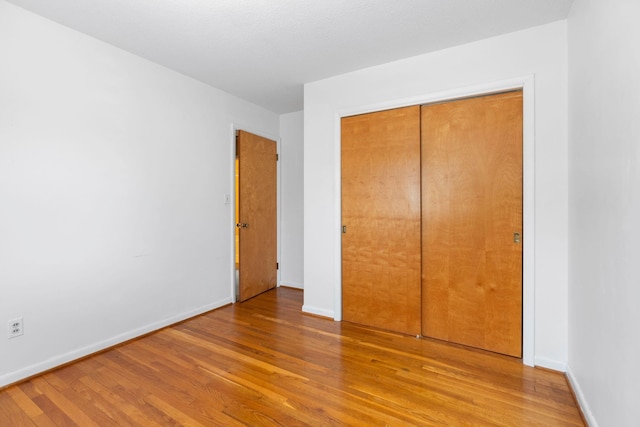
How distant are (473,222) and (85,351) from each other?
10.6 ft

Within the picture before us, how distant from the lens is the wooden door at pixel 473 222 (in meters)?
2.29

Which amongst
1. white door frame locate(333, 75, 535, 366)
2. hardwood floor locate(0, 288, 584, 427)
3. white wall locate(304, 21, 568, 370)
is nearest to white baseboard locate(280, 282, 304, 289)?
white wall locate(304, 21, 568, 370)

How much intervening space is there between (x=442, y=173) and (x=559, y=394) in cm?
168

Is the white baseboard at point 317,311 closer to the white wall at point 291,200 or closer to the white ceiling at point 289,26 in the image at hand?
the white wall at point 291,200

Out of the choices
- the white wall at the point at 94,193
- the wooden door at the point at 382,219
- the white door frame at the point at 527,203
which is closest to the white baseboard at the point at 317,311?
the wooden door at the point at 382,219

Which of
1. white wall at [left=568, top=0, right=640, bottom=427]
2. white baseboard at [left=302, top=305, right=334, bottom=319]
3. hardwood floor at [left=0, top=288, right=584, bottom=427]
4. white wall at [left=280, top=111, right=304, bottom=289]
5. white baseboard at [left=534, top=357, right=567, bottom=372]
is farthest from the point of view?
white wall at [left=280, top=111, right=304, bottom=289]

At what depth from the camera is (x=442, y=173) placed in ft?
8.36

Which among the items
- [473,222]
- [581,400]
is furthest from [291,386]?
[473,222]

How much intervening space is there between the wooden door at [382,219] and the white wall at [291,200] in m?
1.33

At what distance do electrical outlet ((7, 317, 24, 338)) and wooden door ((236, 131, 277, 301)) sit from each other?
6.46 feet

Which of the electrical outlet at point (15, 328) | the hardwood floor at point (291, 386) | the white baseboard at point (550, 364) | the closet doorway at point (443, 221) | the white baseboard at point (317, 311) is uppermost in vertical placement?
the closet doorway at point (443, 221)

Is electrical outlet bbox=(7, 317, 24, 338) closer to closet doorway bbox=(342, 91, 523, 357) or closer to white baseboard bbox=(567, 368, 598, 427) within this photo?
closet doorway bbox=(342, 91, 523, 357)

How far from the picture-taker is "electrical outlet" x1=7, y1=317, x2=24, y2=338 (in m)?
1.94

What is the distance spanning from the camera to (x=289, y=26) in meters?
2.17
